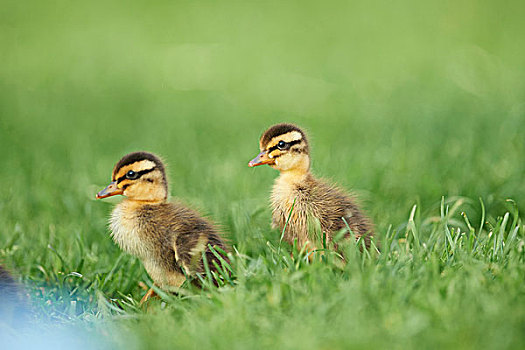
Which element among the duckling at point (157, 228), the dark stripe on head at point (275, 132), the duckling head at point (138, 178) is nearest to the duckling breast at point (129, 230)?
the duckling at point (157, 228)

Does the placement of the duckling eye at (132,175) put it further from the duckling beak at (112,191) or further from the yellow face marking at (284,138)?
the yellow face marking at (284,138)

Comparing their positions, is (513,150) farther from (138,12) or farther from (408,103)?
(138,12)

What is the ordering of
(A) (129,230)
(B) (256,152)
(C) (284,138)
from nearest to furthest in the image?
(A) (129,230) → (C) (284,138) → (B) (256,152)

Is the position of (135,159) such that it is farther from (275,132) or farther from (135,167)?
(275,132)


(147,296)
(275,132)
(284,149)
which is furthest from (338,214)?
(147,296)

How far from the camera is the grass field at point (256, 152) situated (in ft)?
10.6

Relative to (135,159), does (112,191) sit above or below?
below

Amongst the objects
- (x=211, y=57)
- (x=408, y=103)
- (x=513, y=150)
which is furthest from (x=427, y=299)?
(x=211, y=57)

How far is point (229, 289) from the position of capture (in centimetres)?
362

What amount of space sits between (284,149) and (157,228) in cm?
94

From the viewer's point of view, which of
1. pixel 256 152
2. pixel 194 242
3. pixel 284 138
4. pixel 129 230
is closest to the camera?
pixel 194 242

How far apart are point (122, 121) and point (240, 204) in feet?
13.6

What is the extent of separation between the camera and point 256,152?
750cm

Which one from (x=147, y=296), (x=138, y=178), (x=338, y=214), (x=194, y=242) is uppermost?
(x=138, y=178)
